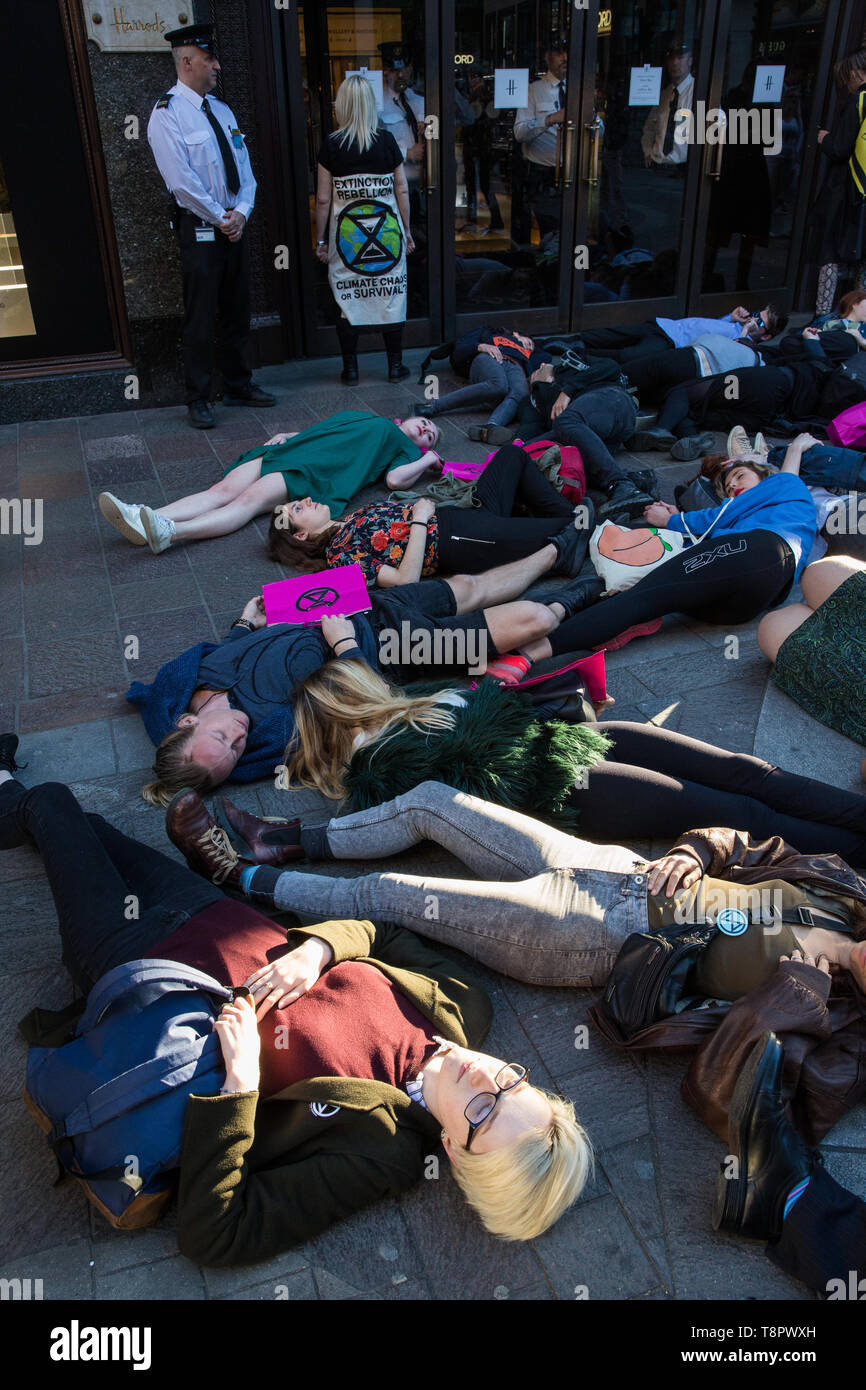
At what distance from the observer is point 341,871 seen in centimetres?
291

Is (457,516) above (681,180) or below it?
below

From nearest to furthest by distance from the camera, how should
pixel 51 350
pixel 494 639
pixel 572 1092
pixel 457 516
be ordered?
pixel 572 1092, pixel 494 639, pixel 457 516, pixel 51 350

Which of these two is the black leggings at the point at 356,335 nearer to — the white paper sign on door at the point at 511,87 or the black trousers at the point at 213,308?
the black trousers at the point at 213,308

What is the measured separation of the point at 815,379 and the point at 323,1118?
5.29 meters

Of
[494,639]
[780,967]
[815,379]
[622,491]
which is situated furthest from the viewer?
[815,379]

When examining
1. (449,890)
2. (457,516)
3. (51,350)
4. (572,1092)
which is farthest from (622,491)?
(51,350)

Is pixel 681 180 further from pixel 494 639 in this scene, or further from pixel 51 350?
pixel 494 639

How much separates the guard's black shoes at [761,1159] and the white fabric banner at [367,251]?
19.4 feet

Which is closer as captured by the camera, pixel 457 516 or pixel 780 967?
pixel 780 967

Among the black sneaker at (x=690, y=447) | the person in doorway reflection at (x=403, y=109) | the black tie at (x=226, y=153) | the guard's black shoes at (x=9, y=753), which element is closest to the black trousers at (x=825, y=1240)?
the guard's black shoes at (x=9, y=753)

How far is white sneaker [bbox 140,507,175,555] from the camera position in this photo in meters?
4.67

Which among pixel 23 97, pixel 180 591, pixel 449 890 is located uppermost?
pixel 23 97

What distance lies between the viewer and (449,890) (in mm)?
2459

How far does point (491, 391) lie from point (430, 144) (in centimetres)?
221
